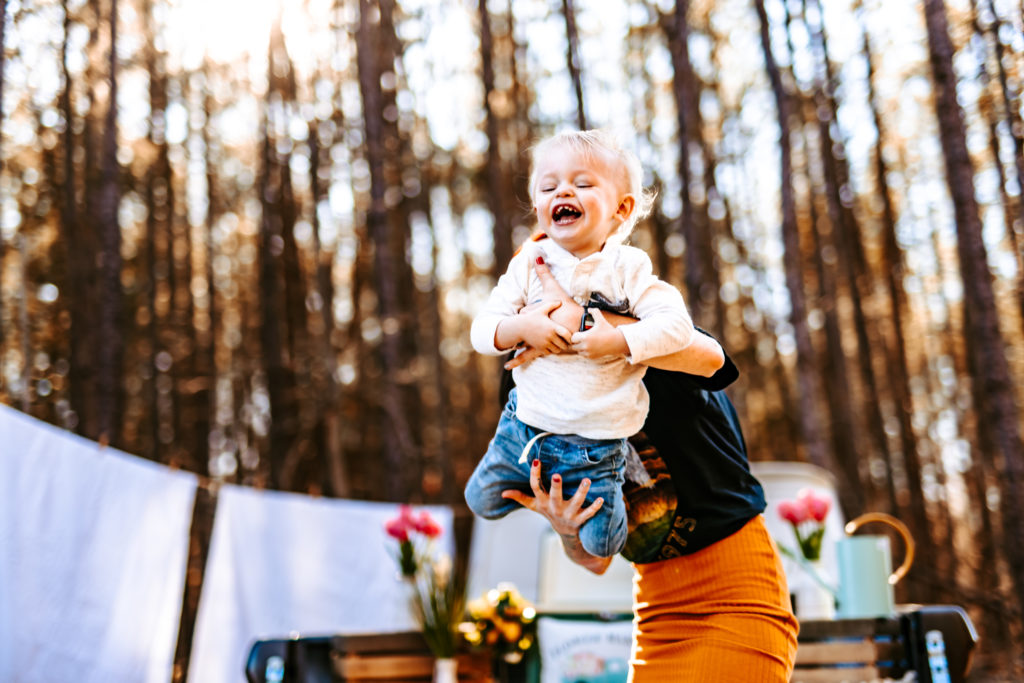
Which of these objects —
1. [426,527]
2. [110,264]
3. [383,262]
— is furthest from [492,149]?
[426,527]

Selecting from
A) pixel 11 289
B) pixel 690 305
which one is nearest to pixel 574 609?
pixel 690 305

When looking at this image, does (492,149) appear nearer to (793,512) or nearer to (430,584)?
(430,584)

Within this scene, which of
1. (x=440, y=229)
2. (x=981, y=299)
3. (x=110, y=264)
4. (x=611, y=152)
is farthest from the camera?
(x=440, y=229)

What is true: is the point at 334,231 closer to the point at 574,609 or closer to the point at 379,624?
the point at 379,624

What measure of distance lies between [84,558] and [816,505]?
2536 millimetres

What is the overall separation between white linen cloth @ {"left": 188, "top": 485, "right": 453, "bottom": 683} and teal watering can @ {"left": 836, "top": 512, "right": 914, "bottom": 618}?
1.81 metres

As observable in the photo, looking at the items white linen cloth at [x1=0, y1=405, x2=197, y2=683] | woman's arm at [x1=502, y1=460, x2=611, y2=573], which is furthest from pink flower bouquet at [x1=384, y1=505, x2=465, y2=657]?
woman's arm at [x1=502, y1=460, x2=611, y2=573]

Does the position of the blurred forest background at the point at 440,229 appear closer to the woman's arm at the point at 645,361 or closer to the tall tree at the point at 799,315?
the tall tree at the point at 799,315

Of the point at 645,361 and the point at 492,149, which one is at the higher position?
the point at 492,149

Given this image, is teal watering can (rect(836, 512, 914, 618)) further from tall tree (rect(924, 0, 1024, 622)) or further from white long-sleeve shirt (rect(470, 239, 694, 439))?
white long-sleeve shirt (rect(470, 239, 694, 439))

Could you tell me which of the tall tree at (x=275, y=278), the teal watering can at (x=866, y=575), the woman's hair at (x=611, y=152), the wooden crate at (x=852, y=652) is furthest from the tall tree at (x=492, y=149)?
the woman's hair at (x=611, y=152)

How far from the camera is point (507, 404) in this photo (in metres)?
1.44

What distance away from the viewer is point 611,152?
142cm

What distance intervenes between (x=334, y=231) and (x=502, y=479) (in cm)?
984
